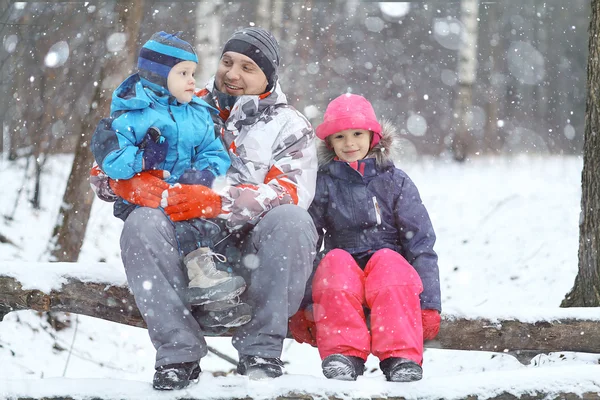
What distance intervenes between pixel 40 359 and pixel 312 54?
461 inches

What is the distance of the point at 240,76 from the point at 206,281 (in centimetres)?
114

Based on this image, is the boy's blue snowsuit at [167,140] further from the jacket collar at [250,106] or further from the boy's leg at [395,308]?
the boy's leg at [395,308]

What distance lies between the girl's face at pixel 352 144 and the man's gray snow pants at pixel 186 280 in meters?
0.66

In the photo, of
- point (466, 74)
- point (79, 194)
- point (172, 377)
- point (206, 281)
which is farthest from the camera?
point (466, 74)

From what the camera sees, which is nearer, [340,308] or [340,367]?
[340,367]

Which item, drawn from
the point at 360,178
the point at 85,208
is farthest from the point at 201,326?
the point at 85,208

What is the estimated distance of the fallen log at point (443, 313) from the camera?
3.19 metres

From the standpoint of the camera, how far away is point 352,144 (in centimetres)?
335

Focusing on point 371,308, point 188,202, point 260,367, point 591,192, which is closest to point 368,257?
point 371,308

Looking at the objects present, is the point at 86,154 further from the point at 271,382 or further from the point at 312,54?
the point at 312,54

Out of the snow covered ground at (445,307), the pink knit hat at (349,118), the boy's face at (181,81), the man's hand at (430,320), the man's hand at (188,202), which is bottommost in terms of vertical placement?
the snow covered ground at (445,307)

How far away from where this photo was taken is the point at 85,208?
18.7 feet

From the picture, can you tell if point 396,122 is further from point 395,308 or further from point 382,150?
point 395,308

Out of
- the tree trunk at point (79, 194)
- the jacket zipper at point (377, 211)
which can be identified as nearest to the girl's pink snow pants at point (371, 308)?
the jacket zipper at point (377, 211)
